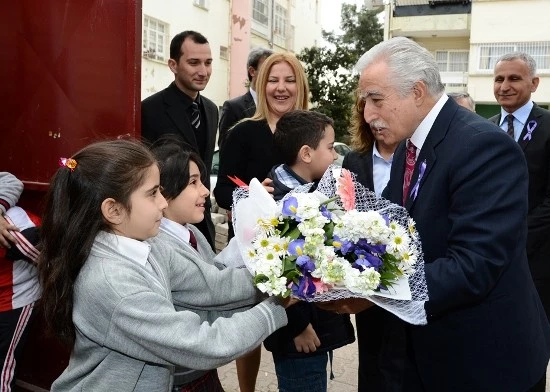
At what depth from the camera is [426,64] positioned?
2.11 metres

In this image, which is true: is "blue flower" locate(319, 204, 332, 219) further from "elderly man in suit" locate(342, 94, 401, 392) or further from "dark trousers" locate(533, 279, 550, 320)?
"dark trousers" locate(533, 279, 550, 320)

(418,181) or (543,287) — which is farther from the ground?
(418,181)

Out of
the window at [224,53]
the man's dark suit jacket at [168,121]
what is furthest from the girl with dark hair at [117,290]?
the window at [224,53]

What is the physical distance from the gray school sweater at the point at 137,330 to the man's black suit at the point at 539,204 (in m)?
2.96

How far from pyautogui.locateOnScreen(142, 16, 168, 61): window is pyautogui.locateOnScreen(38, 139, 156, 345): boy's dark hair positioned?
15961mm

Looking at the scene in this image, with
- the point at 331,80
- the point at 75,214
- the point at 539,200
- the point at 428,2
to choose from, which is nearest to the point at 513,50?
the point at 428,2

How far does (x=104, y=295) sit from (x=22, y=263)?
1482 millimetres

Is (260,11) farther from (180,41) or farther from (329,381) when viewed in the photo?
(329,381)

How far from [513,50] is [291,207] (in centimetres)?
2490

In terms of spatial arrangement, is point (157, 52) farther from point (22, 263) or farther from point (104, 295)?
point (104, 295)

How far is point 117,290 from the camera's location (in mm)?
1743

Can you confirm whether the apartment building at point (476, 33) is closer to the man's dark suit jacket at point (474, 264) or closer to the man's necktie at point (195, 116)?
the man's necktie at point (195, 116)

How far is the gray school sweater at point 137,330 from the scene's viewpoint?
5.71 feet

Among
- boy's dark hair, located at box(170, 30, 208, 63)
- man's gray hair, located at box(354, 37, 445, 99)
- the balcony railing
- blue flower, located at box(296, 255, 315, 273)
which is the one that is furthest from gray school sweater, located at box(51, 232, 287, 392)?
the balcony railing
